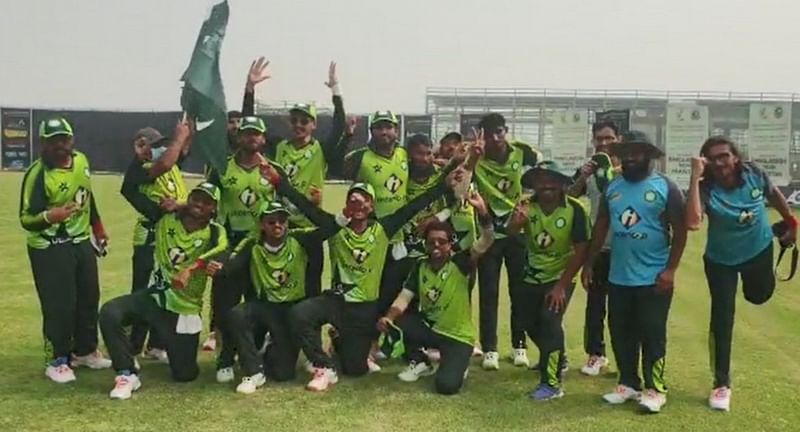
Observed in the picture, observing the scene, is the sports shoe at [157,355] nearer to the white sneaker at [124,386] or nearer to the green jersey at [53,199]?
the white sneaker at [124,386]

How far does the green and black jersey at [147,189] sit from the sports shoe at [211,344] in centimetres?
115

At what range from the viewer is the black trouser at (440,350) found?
654 cm

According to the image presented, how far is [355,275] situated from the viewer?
7.00 metres

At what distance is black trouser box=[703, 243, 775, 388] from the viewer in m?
6.26

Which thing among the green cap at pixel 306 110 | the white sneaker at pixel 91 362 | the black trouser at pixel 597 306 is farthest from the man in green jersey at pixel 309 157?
the black trouser at pixel 597 306

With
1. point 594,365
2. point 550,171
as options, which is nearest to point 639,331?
point 594,365

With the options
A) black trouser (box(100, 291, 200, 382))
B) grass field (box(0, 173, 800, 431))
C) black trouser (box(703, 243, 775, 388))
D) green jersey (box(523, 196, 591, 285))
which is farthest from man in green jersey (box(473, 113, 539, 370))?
black trouser (box(100, 291, 200, 382))

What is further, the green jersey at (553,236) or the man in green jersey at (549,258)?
the green jersey at (553,236)

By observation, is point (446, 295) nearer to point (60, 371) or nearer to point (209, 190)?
point (209, 190)

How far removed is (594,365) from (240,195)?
10.3ft

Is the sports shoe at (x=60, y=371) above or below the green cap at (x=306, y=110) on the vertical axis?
below

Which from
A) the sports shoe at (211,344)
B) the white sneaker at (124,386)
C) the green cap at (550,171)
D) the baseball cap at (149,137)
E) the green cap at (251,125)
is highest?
the green cap at (251,125)

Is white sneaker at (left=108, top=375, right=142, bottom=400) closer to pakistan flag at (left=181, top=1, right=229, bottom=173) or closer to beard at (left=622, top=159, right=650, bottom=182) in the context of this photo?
pakistan flag at (left=181, top=1, right=229, bottom=173)

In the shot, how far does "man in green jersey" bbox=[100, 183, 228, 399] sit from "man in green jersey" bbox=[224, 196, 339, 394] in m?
0.25
